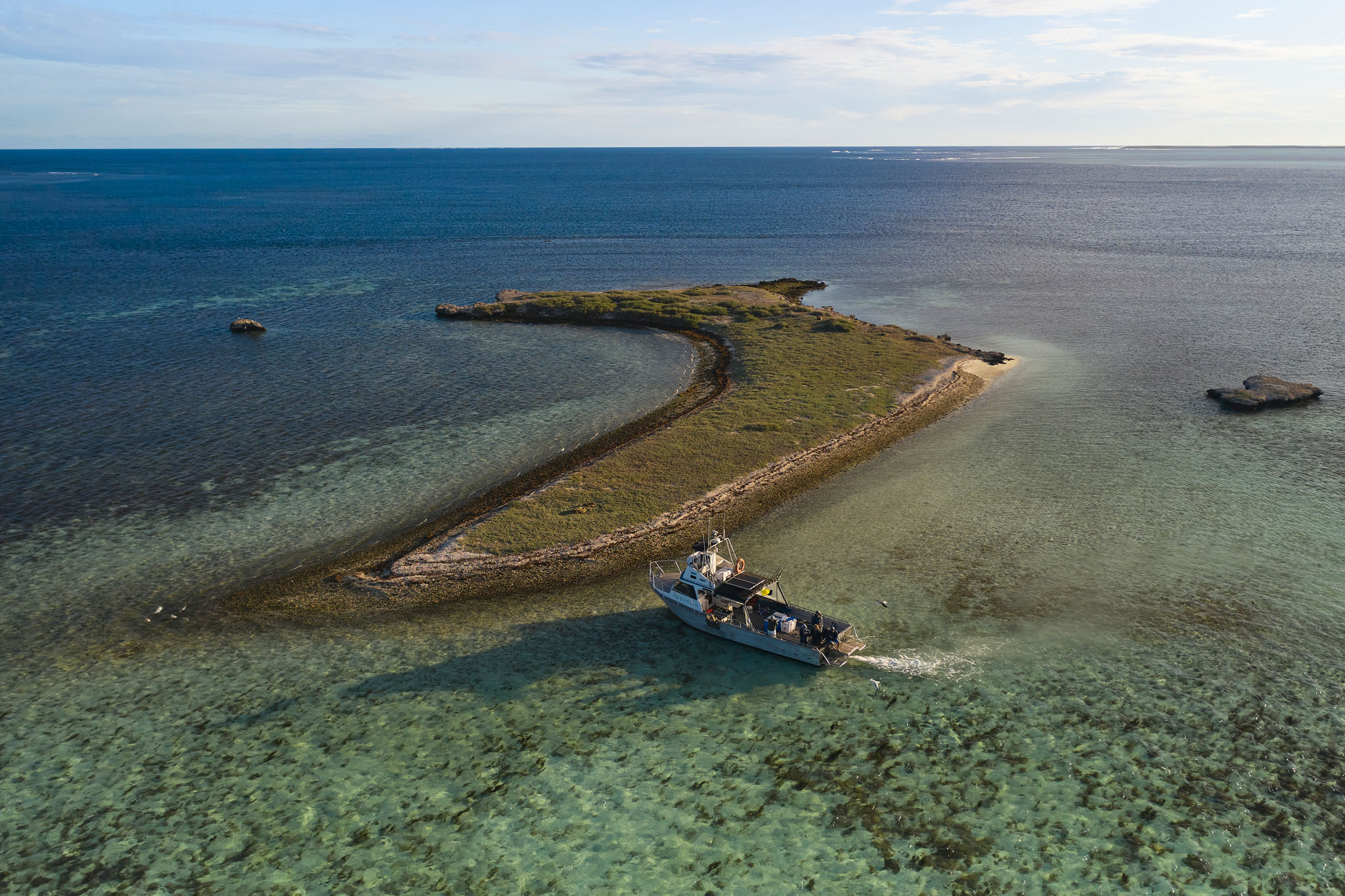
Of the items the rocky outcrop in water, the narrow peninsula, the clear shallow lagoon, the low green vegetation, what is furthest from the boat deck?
the rocky outcrop in water

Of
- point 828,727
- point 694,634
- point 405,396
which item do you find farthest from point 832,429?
point 405,396

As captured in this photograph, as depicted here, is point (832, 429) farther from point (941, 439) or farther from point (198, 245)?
point (198, 245)

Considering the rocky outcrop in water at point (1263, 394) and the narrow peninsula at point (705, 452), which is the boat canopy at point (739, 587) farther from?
the rocky outcrop in water at point (1263, 394)

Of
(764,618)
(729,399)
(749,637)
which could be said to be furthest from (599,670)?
(729,399)

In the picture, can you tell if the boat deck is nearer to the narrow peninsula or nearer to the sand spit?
the sand spit

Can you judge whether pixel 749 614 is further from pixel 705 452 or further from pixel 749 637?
pixel 705 452

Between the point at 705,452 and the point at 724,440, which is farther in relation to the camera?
the point at 724,440
